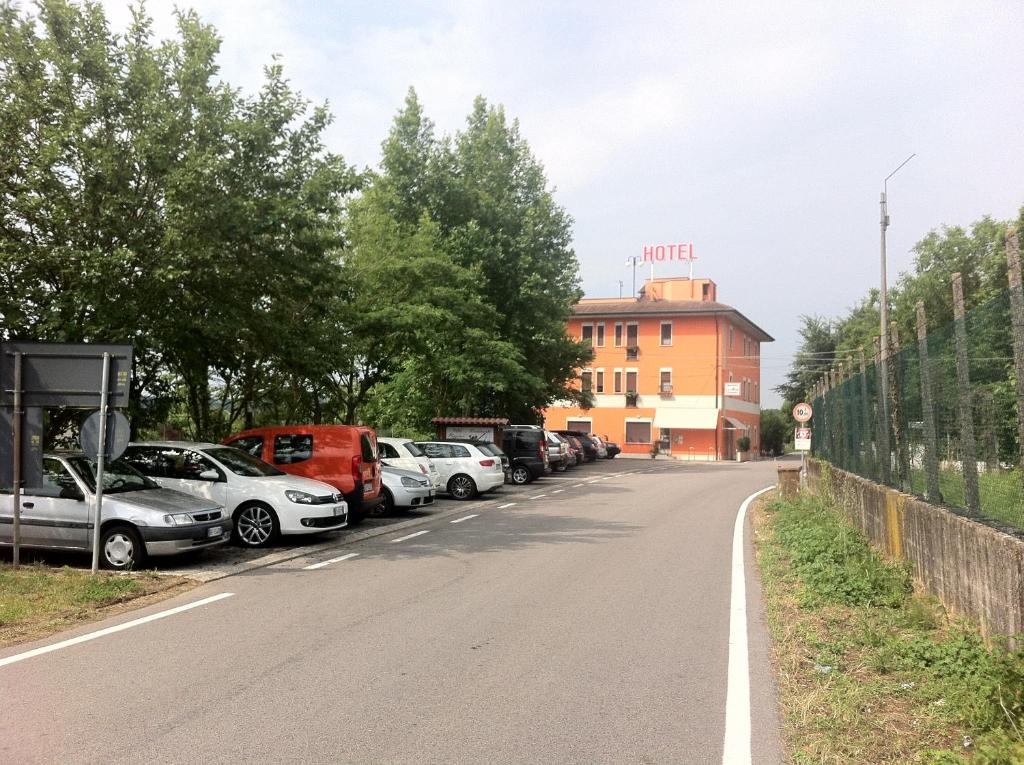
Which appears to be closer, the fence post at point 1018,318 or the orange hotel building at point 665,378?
the fence post at point 1018,318

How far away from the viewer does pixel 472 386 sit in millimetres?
30484

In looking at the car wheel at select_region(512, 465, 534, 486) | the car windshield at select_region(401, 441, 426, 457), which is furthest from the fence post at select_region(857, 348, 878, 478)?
the car wheel at select_region(512, 465, 534, 486)

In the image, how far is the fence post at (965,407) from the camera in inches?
269

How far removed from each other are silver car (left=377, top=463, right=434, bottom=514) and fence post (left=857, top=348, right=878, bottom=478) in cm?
880

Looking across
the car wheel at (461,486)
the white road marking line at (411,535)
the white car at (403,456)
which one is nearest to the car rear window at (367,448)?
the white road marking line at (411,535)

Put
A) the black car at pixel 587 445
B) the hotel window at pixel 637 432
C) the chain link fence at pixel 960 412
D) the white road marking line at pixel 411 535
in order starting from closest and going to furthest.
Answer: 1. the chain link fence at pixel 960 412
2. the white road marking line at pixel 411 535
3. the black car at pixel 587 445
4. the hotel window at pixel 637 432

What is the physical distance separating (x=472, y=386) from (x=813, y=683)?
2506cm

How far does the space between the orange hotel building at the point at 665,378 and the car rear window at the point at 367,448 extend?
→ 47.8 metres

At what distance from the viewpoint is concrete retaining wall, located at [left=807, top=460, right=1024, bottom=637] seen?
5.52m

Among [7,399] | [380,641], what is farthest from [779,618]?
[7,399]

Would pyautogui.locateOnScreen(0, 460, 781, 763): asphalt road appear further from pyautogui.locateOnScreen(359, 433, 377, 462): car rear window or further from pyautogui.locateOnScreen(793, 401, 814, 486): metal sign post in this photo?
pyautogui.locateOnScreen(793, 401, 814, 486): metal sign post

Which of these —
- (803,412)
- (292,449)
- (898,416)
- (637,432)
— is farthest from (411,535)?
(637,432)

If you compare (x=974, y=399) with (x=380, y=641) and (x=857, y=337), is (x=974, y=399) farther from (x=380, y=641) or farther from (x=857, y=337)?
(x=857, y=337)

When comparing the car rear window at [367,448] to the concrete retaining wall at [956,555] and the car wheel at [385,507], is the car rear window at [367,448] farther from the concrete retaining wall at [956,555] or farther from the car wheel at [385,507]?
the concrete retaining wall at [956,555]
